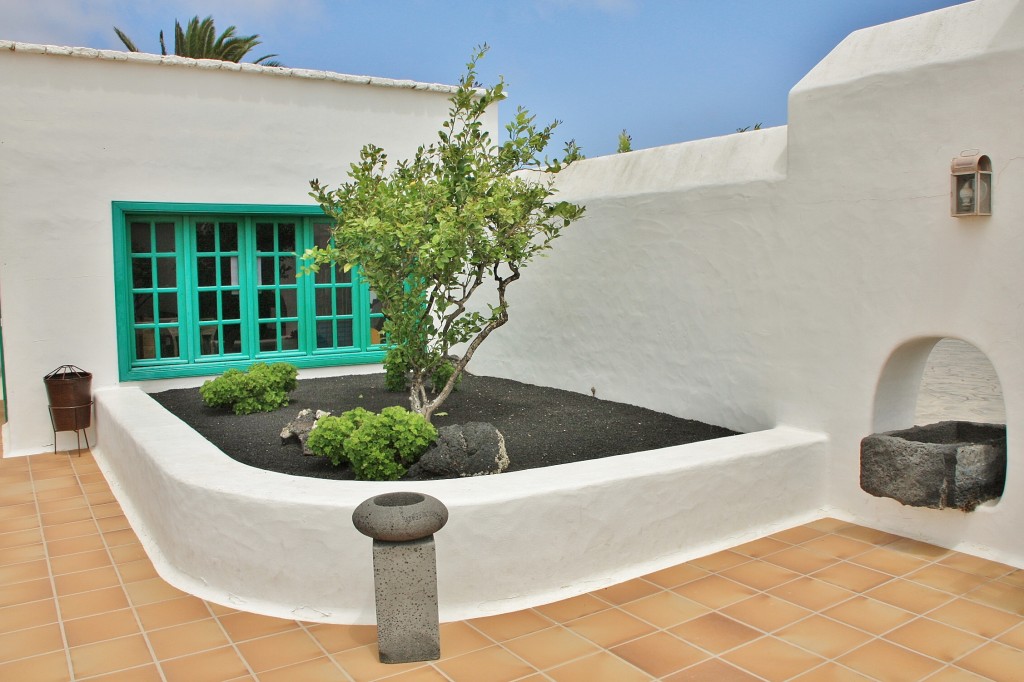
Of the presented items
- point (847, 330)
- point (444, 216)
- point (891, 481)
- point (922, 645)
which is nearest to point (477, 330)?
point (444, 216)

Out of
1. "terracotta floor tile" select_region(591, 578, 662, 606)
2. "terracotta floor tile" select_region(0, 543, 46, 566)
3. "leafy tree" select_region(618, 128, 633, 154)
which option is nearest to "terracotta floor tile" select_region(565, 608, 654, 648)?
"terracotta floor tile" select_region(591, 578, 662, 606)

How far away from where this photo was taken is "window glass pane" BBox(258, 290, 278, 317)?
916cm

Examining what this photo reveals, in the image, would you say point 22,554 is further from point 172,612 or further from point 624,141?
point 624,141

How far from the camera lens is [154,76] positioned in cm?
830

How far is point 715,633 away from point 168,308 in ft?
22.5

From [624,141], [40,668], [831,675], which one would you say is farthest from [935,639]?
[624,141]

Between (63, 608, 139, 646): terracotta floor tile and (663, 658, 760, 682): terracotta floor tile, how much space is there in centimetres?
A: 276

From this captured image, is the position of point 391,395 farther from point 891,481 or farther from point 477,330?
point 891,481

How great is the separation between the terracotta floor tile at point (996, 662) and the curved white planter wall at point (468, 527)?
1.67m

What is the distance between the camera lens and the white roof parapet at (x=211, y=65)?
773 cm

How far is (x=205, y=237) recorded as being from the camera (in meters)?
8.83

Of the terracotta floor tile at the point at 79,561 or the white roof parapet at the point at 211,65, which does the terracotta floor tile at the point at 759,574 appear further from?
the white roof parapet at the point at 211,65

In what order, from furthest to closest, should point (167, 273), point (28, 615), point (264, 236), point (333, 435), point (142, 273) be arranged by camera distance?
point (264, 236) → point (167, 273) → point (142, 273) → point (333, 435) → point (28, 615)

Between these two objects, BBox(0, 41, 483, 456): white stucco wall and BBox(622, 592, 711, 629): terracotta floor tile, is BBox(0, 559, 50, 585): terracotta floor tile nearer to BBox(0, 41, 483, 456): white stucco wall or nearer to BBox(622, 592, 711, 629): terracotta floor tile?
BBox(0, 41, 483, 456): white stucco wall
